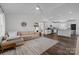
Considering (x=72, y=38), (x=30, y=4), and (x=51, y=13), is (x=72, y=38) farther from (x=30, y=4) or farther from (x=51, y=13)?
(x=30, y=4)

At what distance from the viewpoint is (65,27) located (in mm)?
2229

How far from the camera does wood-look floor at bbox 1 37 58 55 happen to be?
7.11 feet

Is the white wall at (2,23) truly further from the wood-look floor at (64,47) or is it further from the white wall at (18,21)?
the wood-look floor at (64,47)

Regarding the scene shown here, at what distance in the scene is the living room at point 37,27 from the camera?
216 centimetres

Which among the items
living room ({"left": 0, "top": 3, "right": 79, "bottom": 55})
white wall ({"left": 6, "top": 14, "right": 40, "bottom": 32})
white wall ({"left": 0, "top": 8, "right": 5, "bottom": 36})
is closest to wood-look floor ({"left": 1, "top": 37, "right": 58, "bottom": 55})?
living room ({"left": 0, "top": 3, "right": 79, "bottom": 55})

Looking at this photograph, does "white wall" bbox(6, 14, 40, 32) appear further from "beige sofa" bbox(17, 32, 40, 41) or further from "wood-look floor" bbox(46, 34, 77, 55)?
"wood-look floor" bbox(46, 34, 77, 55)

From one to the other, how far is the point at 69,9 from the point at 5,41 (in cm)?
146

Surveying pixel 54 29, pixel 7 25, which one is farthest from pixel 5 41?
pixel 54 29

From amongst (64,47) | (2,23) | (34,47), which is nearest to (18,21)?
(2,23)

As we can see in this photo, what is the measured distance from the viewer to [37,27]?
88.3 inches

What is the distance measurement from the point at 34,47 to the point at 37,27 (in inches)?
16.7

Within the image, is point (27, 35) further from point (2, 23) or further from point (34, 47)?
point (2, 23)

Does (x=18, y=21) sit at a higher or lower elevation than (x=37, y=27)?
higher

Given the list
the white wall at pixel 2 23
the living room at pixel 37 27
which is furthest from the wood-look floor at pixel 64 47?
the white wall at pixel 2 23
